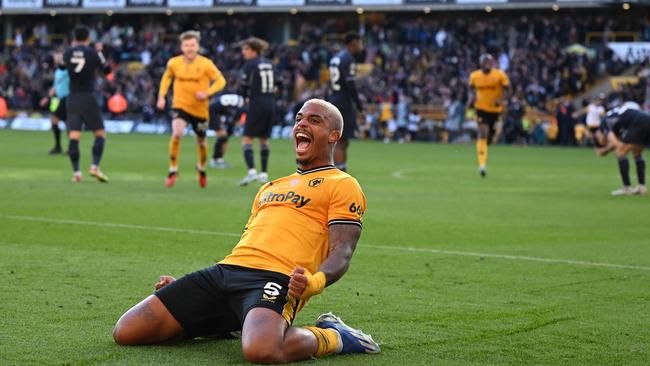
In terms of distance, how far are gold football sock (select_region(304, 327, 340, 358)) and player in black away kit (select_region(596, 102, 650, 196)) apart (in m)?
13.8

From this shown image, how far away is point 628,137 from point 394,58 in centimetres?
3454

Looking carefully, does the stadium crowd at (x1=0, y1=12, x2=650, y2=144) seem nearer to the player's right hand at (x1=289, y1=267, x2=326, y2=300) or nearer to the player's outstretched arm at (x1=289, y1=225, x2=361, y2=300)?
the player's outstretched arm at (x1=289, y1=225, x2=361, y2=300)

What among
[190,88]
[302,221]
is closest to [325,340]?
[302,221]

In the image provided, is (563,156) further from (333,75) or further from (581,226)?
(581,226)

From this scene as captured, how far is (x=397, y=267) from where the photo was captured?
1079 cm

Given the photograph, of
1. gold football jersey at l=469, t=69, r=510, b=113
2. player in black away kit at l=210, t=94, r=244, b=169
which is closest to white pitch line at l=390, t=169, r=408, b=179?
gold football jersey at l=469, t=69, r=510, b=113

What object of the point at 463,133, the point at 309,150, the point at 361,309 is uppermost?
→ the point at 309,150

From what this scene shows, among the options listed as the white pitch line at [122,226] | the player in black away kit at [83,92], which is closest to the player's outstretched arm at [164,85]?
the player in black away kit at [83,92]

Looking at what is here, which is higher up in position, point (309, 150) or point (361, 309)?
point (309, 150)

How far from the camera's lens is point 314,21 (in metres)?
61.3

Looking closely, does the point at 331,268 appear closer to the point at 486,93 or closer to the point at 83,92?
the point at 83,92

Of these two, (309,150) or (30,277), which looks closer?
(309,150)

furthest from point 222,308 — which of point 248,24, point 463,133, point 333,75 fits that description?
point 248,24

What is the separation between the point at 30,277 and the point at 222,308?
10.1ft
